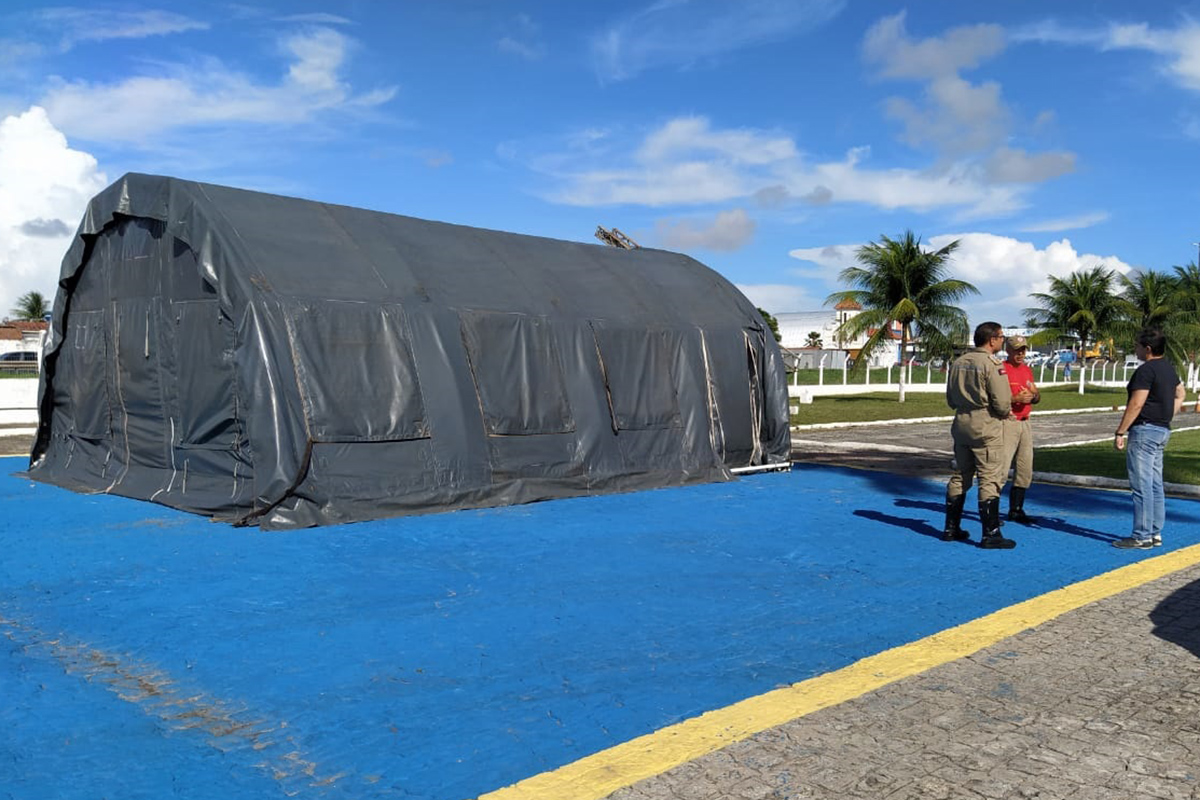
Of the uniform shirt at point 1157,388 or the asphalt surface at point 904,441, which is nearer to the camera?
the uniform shirt at point 1157,388

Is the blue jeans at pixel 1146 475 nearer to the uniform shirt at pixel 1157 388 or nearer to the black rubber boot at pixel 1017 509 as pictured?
the uniform shirt at pixel 1157 388

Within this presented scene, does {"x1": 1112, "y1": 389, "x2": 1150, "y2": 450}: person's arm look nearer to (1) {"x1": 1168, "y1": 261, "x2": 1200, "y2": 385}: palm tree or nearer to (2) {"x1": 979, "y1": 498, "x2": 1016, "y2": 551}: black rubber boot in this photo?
(2) {"x1": 979, "y1": 498, "x2": 1016, "y2": 551}: black rubber boot

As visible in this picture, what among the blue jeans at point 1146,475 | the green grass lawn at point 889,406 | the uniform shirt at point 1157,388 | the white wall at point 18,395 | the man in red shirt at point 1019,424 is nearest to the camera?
the uniform shirt at point 1157,388

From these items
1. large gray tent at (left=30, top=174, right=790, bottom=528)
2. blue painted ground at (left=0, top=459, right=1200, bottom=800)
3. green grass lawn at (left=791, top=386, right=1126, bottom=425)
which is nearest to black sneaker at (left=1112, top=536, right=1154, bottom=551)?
blue painted ground at (left=0, top=459, right=1200, bottom=800)

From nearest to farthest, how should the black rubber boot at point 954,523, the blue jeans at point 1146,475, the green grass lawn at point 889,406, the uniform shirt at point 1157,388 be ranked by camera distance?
1. the uniform shirt at point 1157,388
2. the blue jeans at point 1146,475
3. the black rubber boot at point 954,523
4. the green grass lawn at point 889,406

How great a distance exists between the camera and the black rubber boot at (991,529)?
28.6 feet

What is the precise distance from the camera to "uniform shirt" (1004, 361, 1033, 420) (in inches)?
387

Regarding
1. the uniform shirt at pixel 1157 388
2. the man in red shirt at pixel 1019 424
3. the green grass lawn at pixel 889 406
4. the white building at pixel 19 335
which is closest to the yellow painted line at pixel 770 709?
the uniform shirt at pixel 1157 388

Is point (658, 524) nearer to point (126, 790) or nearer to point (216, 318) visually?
point (216, 318)

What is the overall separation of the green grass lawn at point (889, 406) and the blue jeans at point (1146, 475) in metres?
16.2

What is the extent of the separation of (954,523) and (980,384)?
1.34 metres

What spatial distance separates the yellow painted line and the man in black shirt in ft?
6.57

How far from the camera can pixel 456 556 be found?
8.30 metres

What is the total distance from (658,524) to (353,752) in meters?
6.03
